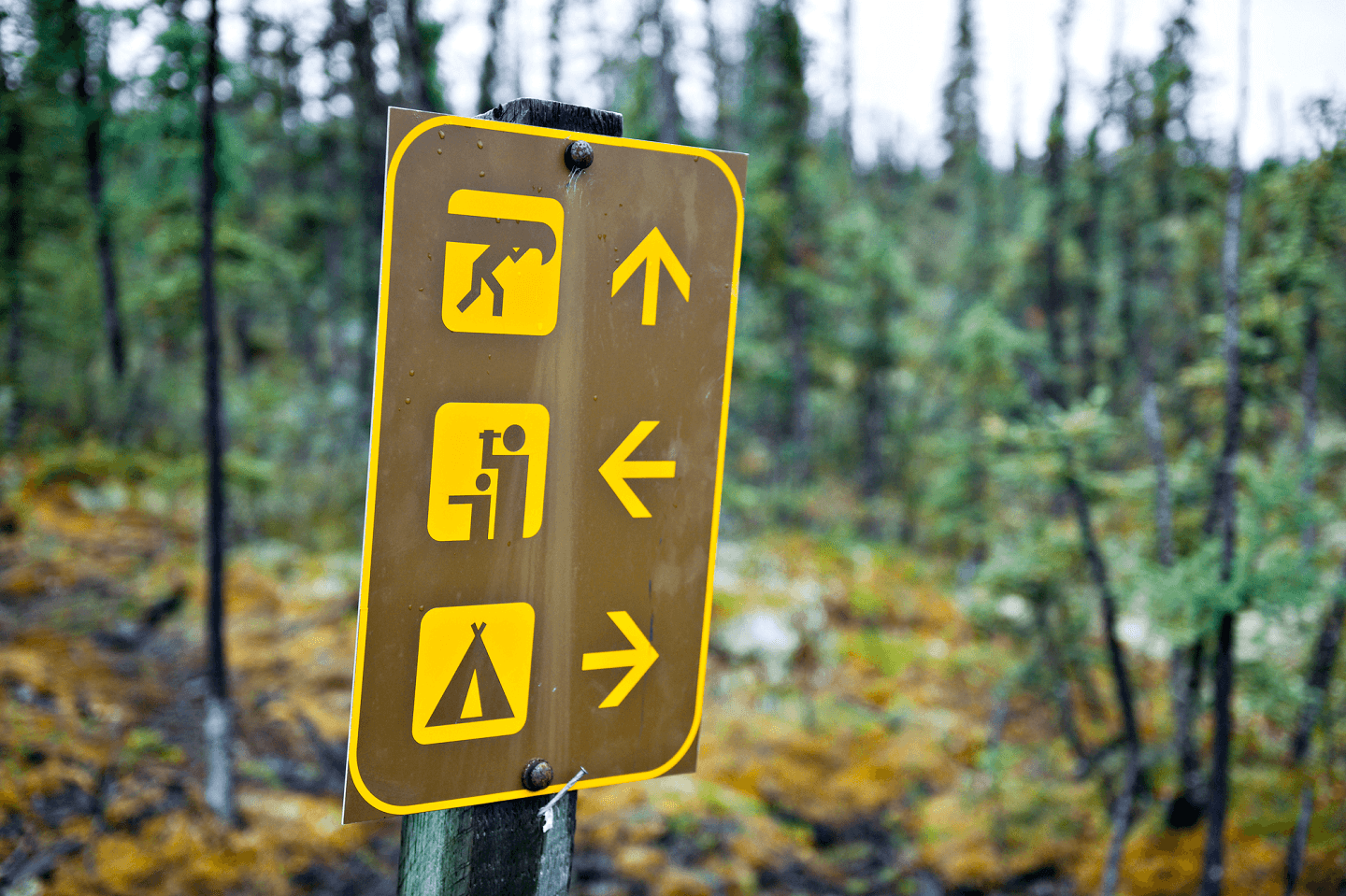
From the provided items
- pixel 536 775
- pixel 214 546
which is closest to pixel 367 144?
pixel 214 546

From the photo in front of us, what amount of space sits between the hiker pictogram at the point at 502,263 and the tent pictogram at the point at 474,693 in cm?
56

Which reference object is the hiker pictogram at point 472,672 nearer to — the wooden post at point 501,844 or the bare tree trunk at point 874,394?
the wooden post at point 501,844

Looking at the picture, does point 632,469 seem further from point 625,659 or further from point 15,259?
point 15,259

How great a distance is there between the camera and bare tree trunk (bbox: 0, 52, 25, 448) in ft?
34.9

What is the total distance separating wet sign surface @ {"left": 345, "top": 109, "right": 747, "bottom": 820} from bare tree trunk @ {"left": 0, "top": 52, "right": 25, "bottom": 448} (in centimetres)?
1330

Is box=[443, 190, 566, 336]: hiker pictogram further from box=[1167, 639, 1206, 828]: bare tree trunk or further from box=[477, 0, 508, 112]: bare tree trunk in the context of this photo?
box=[477, 0, 508, 112]: bare tree trunk

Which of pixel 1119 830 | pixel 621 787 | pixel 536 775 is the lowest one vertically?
pixel 621 787

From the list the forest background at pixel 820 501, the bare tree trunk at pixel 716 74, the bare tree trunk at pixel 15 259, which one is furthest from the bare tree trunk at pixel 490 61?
the bare tree trunk at pixel 15 259

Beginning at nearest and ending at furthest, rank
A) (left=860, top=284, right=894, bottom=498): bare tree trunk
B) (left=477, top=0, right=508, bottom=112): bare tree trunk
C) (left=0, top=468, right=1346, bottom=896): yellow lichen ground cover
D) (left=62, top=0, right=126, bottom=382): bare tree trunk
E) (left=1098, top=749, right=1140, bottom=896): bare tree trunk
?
(left=0, top=468, right=1346, bottom=896): yellow lichen ground cover → (left=1098, top=749, right=1140, bottom=896): bare tree trunk → (left=477, top=0, right=508, bottom=112): bare tree trunk → (left=62, top=0, right=126, bottom=382): bare tree trunk → (left=860, top=284, right=894, bottom=498): bare tree trunk

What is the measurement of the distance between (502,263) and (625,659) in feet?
2.60

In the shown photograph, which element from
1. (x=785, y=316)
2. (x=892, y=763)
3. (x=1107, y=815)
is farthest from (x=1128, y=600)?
(x=785, y=316)

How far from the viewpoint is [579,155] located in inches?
49.8

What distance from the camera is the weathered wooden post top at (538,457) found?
46.3 inches

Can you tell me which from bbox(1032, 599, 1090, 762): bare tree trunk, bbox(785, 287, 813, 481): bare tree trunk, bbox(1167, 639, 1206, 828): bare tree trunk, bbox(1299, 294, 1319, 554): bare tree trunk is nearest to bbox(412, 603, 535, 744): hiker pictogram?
bbox(1032, 599, 1090, 762): bare tree trunk
